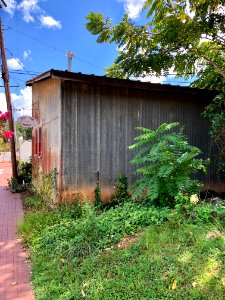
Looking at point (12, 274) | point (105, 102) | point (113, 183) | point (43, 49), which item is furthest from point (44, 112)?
point (43, 49)

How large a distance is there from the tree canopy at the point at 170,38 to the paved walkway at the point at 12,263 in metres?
5.38

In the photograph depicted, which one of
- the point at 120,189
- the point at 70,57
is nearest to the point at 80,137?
the point at 120,189

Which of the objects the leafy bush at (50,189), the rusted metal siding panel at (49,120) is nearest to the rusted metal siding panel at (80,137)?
the rusted metal siding panel at (49,120)

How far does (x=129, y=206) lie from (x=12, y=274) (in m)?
2.48

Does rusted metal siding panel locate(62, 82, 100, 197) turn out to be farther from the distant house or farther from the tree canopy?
the tree canopy

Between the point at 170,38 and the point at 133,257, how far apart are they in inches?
230

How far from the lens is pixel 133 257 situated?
4.17 m

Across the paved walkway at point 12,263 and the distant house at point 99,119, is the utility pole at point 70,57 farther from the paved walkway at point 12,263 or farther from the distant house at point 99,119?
the paved walkway at point 12,263

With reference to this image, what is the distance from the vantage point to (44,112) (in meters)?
9.33

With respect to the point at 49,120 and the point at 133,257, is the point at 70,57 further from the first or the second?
the point at 133,257

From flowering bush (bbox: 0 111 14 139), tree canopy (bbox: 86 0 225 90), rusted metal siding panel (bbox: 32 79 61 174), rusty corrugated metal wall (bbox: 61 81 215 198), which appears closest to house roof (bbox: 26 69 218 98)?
rusty corrugated metal wall (bbox: 61 81 215 198)

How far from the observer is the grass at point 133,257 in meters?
3.48

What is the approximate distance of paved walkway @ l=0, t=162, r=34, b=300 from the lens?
157 inches

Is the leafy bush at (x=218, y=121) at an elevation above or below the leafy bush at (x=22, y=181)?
above
